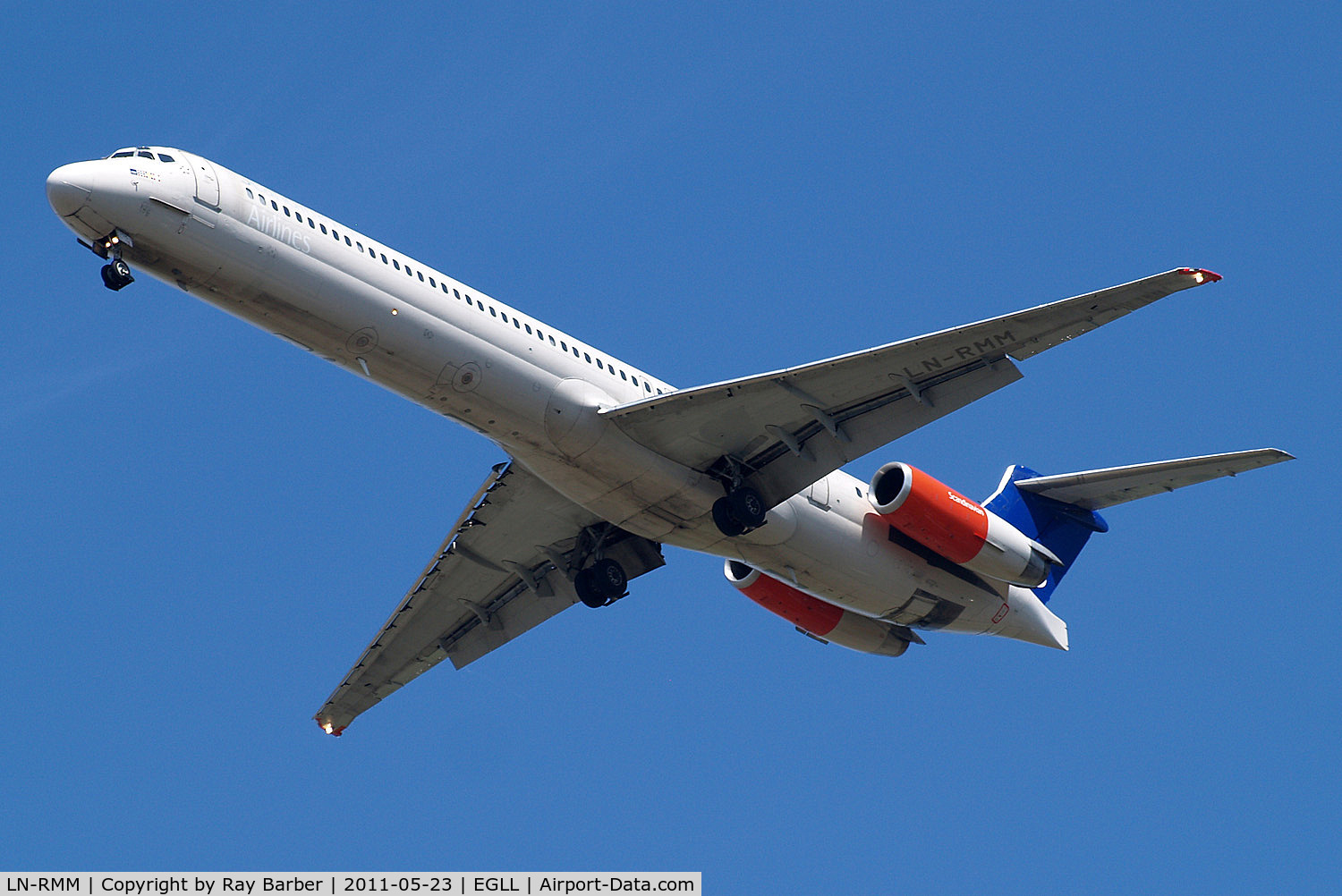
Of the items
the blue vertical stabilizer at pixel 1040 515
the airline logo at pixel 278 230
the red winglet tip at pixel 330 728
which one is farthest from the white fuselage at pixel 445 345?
the red winglet tip at pixel 330 728

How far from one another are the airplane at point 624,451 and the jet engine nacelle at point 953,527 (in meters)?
0.04

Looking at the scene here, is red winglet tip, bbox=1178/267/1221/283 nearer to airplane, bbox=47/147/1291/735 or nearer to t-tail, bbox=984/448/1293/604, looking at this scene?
airplane, bbox=47/147/1291/735

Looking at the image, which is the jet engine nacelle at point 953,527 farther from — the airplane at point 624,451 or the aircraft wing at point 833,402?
the aircraft wing at point 833,402

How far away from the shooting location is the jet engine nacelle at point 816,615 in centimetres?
2995

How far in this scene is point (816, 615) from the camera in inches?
1194

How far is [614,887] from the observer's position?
21859mm

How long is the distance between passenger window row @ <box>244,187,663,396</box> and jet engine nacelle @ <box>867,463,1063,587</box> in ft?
15.4

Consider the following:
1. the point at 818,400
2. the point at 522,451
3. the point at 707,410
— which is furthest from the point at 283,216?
the point at 818,400

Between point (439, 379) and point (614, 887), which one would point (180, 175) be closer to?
point (439, 379)

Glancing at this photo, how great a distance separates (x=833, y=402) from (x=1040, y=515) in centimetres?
738

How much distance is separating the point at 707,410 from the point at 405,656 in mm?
9643

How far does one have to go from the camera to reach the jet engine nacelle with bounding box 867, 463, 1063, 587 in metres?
27.5

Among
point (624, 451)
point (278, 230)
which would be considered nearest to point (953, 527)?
point (624, 451)

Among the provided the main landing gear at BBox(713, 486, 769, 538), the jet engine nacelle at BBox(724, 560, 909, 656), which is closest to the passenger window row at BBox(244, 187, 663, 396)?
the main landing gear at BBox(713, 486, 769, 538)
